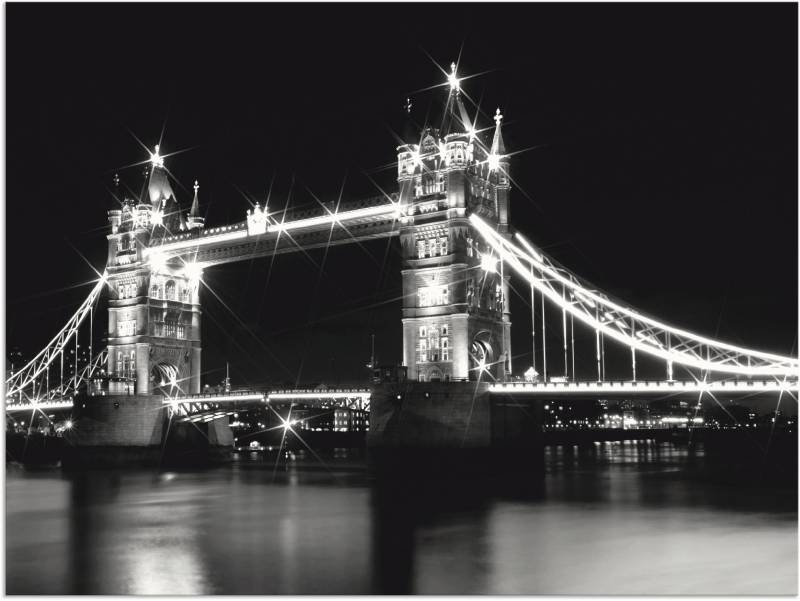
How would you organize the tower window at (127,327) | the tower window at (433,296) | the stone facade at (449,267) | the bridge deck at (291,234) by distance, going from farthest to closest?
the tower window at (127,327)
the bridge deck at (291,234)
the tower window at (433,296)
the stone facade at (449,267)

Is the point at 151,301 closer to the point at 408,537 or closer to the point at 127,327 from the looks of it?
the point at 127,327

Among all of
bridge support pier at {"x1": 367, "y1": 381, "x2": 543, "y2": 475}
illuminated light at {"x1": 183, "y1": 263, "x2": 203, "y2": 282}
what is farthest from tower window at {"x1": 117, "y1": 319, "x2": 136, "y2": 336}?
bridge support pier at {"x1": 367, "y1": 381, "x2": 543, "y2": 475}

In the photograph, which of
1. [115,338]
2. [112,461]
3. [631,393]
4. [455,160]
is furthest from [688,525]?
[115,338]

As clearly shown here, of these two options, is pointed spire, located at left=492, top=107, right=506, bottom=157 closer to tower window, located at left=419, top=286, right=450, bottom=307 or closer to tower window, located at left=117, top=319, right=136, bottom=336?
tower window, located at left=419, top=286, right=450, bottom=307

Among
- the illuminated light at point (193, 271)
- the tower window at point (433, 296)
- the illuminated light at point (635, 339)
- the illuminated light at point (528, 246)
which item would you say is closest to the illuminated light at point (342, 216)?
the tower window at point (433, 296)

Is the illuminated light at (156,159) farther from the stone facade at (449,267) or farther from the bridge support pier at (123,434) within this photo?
the stone facade at (449,267)

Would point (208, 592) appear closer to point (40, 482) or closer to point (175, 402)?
point (40, 482)
